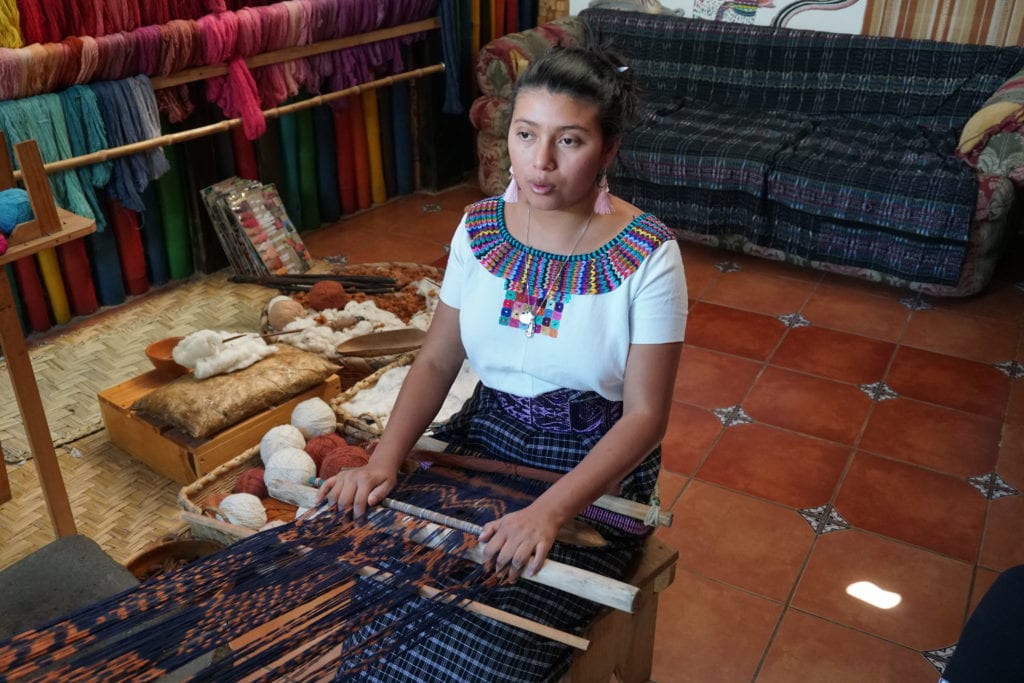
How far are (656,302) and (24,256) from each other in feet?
4.30

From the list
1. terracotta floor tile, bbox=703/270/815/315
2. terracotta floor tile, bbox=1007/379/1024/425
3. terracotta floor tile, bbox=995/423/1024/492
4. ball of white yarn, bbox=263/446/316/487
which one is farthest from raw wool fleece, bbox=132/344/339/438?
terracotta floor tile, bbox=1007/379/1024/425

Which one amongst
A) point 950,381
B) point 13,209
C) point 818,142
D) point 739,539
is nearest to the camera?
point 13,209

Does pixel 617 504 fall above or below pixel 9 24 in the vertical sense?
below

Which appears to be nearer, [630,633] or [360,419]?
[630,633]

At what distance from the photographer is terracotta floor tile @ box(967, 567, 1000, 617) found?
2.28 m

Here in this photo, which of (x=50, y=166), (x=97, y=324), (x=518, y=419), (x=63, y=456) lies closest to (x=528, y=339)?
(x=518, y=419)

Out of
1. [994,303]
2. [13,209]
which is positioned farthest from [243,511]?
[994,303]

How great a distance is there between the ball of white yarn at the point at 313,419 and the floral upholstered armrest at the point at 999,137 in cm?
266

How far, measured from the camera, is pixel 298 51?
384 cm

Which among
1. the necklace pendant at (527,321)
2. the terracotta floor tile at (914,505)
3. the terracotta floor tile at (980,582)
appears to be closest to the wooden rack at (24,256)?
the necklace pendant at (527,321)

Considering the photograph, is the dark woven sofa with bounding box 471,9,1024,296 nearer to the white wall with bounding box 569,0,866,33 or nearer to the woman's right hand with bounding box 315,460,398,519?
the white wall with bounding box 569,0,866,33

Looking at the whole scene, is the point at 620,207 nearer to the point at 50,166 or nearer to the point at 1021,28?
the point at 50,166

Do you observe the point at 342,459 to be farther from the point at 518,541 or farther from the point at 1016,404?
the point at 1016,404

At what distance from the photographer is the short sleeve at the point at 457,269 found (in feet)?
5.28
